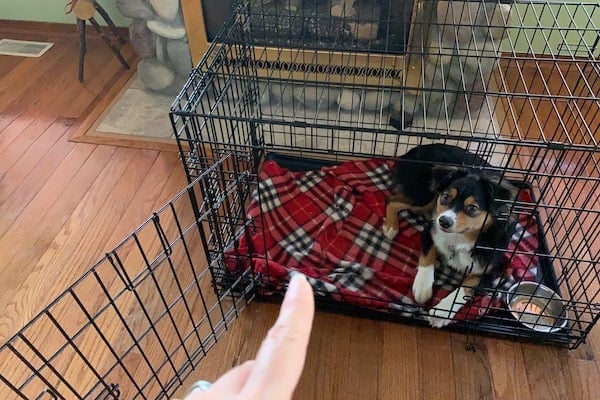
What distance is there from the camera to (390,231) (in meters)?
1.67

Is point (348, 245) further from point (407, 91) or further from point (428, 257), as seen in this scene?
point (407, 91)

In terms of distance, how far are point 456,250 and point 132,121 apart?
1.55 metres

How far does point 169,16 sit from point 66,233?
109 cm

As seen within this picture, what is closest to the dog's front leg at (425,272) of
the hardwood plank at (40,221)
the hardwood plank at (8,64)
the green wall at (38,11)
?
the hardwood plank at (40,221)

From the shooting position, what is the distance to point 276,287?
1.49 meters

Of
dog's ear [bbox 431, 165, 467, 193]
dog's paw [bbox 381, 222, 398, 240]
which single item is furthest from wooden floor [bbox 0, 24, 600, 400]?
dog's ear [bbox 431, 165, 467, 193]

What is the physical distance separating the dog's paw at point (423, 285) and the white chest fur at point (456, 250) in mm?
76

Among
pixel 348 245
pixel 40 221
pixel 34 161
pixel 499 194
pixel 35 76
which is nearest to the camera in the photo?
pixel 499 194

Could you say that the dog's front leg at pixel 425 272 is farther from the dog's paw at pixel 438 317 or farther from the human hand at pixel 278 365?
the human hand at pixel 278 365

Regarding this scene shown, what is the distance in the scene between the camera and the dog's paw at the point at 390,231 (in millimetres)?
1667

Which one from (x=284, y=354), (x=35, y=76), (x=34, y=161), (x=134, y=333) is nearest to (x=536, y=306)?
(x=134, y=333)

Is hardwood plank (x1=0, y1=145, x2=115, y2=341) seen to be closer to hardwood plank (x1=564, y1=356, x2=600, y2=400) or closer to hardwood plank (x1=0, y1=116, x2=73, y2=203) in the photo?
hardwood plank (x1=0, y1=116, x2=73, y2=203)

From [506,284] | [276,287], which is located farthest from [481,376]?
[276,287]

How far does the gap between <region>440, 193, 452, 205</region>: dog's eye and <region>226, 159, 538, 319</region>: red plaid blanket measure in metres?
0.22
